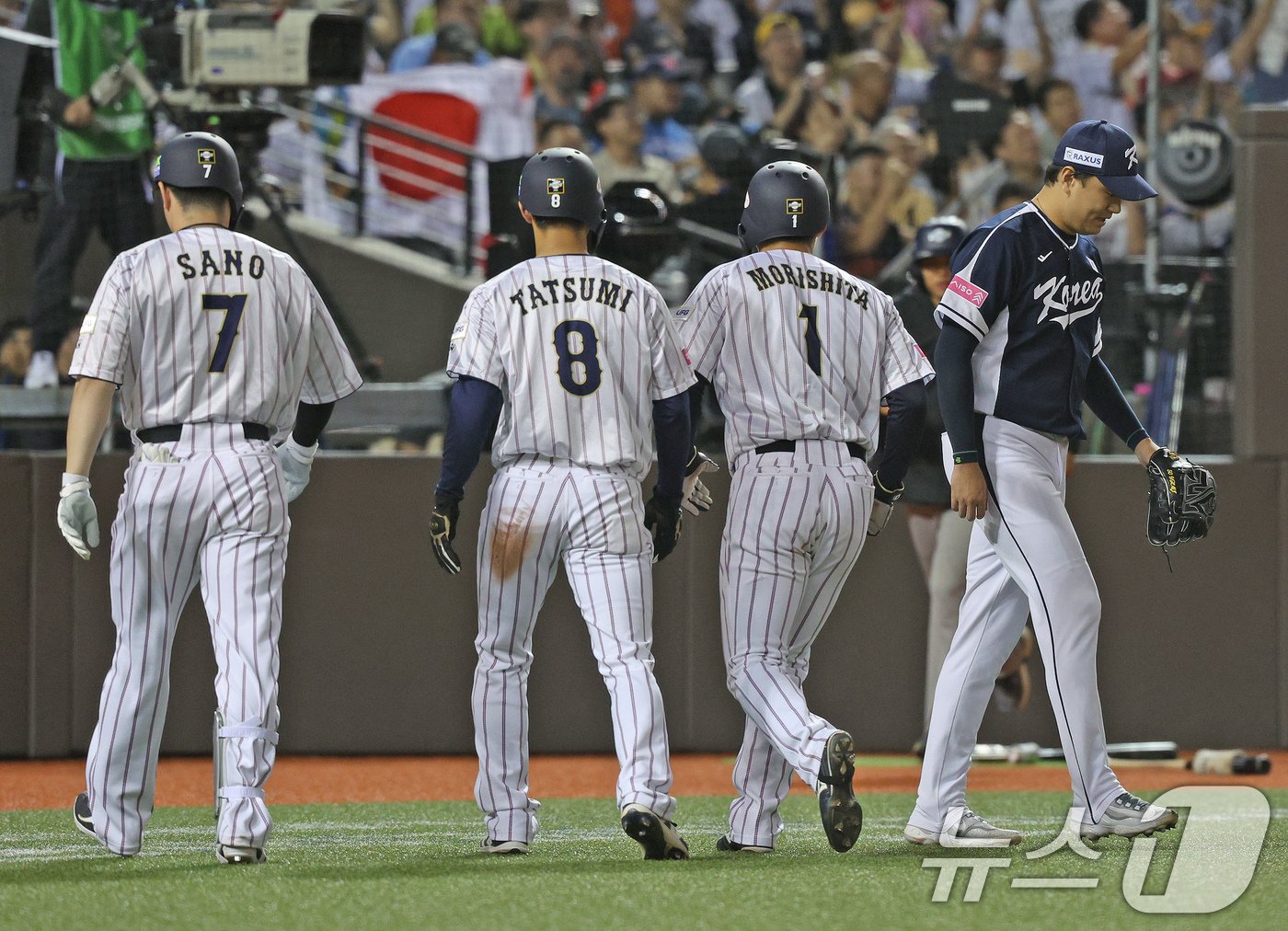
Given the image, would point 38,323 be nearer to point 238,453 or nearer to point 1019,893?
point 238,453

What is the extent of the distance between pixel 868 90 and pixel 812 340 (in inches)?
279

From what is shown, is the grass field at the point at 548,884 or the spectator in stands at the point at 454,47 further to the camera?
the spectator in stands at the point at 454,47

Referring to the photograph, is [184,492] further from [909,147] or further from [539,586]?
[909,147]

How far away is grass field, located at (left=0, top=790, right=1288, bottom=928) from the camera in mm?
3793

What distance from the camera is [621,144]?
10.2 m

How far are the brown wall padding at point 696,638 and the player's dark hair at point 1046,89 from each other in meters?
4.07

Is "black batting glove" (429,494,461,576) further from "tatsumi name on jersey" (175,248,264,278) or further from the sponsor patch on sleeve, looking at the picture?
the sponsor patch on sleeve

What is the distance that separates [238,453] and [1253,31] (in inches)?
367

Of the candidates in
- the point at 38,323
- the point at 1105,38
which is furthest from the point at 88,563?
the point at 1105,38

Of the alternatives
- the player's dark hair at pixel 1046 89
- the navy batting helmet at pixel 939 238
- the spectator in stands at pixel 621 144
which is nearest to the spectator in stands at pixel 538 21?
the spectator in stands at pixel 621 144

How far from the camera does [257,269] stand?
498 centimetres

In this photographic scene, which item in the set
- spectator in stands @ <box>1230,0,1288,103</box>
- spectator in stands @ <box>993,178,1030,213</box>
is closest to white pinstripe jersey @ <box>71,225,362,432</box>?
spectator in stands @ <box>993,178,1030,213</box>

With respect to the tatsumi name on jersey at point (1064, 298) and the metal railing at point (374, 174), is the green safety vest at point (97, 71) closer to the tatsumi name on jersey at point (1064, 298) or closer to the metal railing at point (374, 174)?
the metal railing at point (374, 174)

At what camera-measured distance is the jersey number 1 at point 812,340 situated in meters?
5.05
